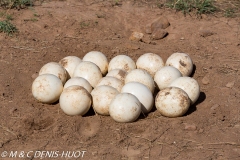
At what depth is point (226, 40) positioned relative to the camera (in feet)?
24.6

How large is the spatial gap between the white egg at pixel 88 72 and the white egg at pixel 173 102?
0.96m

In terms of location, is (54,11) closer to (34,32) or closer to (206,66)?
(34,32)

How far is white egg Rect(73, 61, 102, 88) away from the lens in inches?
228

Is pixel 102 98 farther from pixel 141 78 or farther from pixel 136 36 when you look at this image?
pixel 136 36

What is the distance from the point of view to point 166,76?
580 centimetres

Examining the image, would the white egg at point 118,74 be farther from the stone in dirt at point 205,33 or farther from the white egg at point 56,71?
the stone in dirt at point 205,33

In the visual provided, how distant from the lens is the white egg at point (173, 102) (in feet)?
17.2

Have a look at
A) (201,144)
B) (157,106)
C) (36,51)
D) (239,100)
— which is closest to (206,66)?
(239,100)

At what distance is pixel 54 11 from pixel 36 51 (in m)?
1.45

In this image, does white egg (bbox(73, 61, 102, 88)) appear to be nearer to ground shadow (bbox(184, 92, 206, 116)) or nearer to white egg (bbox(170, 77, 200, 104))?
white egg (bbox(170, 77, 200, 104))

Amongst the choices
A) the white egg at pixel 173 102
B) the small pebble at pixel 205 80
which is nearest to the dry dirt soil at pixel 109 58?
the small pebble at pixel 205 80

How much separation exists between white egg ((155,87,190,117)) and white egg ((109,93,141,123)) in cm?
31

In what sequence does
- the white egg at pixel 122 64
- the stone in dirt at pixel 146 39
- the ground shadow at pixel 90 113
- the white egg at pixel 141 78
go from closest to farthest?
the ground shadow at pixel 90 113 → the white egg at pixel 141 78 → the white egg at pixel 122 64 → the stone in dirt at pixel 146 39

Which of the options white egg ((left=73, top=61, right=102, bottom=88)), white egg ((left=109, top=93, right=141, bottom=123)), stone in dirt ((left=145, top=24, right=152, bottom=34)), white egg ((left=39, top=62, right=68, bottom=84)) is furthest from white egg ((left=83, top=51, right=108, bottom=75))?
stone in dirt ((left=145, top=24, right=152, bottom=34))
